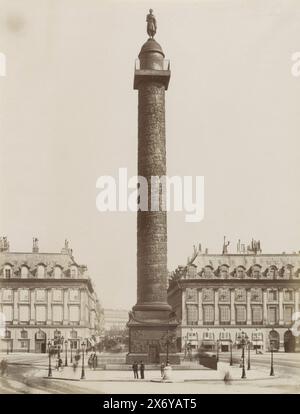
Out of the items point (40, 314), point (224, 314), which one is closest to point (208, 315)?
point (224, 314)

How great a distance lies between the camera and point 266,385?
68.9 feet

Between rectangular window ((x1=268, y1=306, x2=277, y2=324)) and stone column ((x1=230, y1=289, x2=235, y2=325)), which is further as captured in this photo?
stone column ((x1=230, y1=289, x2=235, y2=325))

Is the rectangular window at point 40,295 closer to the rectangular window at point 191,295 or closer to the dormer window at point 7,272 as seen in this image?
the dormer window at point 7,272

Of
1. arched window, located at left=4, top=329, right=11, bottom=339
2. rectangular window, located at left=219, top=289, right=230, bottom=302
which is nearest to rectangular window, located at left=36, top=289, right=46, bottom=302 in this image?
arched window, located at left=4, top=329, right=11, bottom=339

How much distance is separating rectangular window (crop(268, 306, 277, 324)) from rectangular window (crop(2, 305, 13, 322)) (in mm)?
8383

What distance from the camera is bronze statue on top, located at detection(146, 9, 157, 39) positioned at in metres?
22.4

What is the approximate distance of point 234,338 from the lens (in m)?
29.8

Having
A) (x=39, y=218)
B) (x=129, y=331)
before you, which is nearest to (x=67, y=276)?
(x=129, y=331)

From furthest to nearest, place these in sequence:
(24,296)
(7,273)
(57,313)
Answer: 1. (57,313)
2. (7,273)
3. (24,296)

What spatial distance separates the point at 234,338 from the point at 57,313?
724cm

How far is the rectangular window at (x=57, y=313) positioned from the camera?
86.4ft

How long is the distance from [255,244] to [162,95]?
5.89 metres

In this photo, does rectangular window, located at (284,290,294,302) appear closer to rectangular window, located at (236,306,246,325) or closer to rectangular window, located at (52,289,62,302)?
rectangular window, located at (236,306,246,325)

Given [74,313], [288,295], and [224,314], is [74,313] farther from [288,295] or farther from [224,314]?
[288,295]
